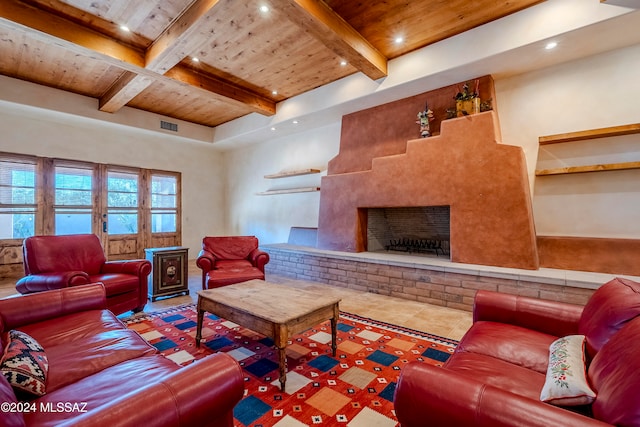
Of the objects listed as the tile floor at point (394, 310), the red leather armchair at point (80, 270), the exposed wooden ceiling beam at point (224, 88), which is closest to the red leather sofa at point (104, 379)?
the red leather armchair at point (80, 270)

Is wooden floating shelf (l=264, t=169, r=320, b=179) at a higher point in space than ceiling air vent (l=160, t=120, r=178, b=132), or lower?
lower

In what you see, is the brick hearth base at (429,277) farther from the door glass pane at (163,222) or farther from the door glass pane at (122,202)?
the door glass pane at (122,202)

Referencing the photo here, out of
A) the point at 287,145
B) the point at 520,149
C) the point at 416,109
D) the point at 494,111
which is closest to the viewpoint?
the point at 520,149

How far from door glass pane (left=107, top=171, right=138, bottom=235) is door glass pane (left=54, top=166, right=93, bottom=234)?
0.34m

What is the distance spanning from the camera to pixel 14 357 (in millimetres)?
1304

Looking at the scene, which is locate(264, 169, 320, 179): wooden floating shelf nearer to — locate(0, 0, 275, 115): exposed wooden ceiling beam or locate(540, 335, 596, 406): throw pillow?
locate(0, 0, 275, 115): exposed wooden ceiling beam

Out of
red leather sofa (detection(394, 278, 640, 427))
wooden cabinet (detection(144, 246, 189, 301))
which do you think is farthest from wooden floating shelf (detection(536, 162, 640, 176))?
wooden cabinet (detection(144, 246, 189, 301))

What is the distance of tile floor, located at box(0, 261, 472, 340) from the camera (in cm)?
306

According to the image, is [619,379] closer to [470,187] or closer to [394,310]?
[394,310]

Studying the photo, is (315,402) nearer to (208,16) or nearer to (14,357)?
(14,357)

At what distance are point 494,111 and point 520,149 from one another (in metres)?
0.63

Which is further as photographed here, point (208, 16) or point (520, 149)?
point (520, 149)

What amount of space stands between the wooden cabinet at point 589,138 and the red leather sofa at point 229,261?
3.85 metres

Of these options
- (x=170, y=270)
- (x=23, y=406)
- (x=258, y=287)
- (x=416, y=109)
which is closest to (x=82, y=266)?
(x=170, y=270)
